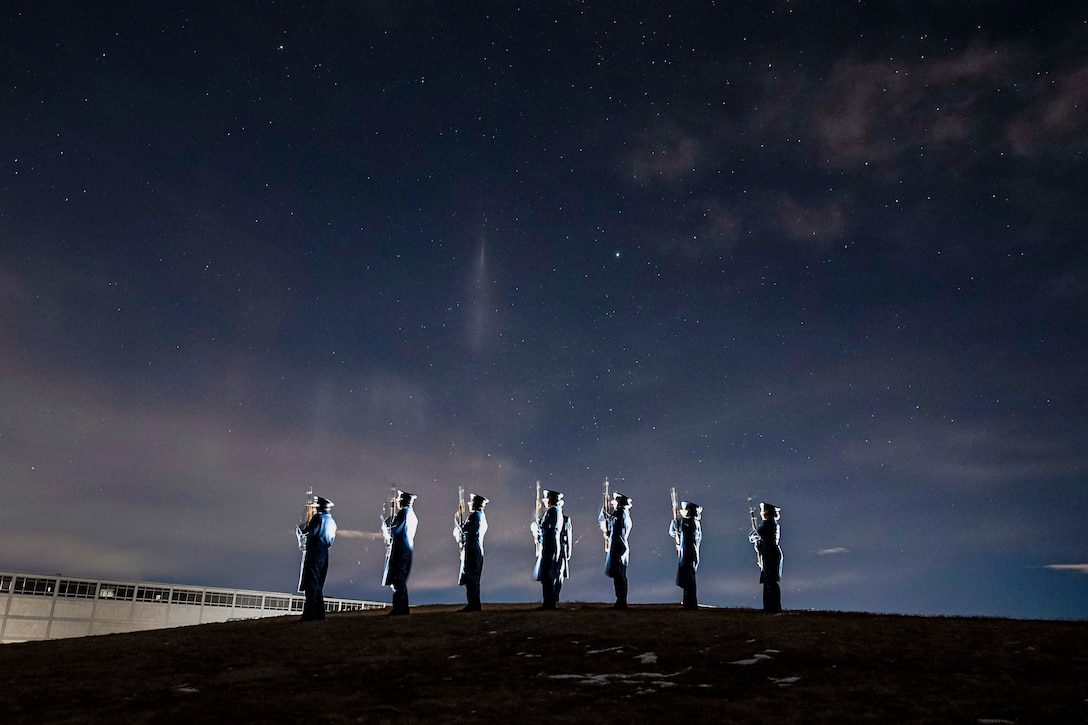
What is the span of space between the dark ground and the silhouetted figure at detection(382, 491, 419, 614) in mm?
5254

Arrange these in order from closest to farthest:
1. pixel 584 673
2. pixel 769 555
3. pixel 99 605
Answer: pixel 584 673 < pixel 769 555 < pixel 99 605

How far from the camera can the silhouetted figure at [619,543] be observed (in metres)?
22.7

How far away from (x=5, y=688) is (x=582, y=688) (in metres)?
9.40

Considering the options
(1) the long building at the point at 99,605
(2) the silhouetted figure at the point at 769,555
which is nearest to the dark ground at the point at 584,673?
(2) the silhouetted figure at the point at 769,555

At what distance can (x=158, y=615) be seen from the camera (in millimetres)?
52906

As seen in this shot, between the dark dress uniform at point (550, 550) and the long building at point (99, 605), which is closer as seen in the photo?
the dark dress uniform at point (550, 550)

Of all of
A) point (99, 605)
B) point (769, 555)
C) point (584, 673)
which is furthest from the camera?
point (99, 605)

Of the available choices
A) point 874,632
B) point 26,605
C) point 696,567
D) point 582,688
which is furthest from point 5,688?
point 26,605

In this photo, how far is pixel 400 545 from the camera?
22156mm

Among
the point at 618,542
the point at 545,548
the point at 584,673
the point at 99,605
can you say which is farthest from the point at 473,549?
the point at 99,605

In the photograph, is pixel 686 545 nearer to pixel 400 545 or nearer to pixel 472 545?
pixel 472 545

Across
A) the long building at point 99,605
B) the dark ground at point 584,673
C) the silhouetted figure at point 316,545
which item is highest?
the silhouetted figure at point 316,545

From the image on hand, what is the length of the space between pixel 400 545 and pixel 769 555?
11.2 meters

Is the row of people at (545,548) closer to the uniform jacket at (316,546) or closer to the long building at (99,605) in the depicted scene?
the uniform jacket at (316,546)
